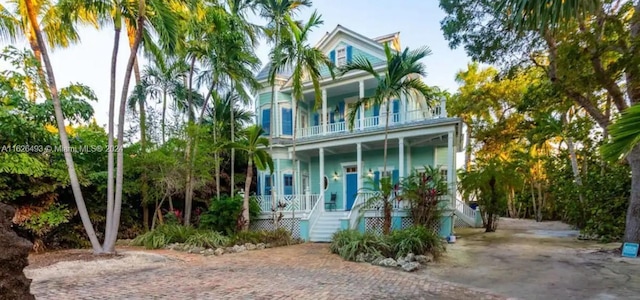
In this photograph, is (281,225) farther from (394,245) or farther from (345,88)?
(345,88)

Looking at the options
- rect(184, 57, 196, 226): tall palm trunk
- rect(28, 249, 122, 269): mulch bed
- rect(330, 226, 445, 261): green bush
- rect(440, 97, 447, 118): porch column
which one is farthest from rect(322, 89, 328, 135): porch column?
rect(28, 249, 122, 269): mulch bed

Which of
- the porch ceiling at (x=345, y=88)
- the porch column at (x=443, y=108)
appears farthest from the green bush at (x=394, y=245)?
the porch ceiling at (x=345, y=88)

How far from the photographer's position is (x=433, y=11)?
9.92m

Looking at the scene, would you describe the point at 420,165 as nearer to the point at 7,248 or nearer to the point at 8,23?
the point at 7,248

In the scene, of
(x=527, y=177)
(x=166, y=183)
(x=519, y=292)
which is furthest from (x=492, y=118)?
(x=166, y=183)

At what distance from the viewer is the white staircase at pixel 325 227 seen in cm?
1145

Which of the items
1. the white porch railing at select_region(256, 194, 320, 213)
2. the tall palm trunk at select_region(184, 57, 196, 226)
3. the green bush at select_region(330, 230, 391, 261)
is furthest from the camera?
the white porch railing at select_region(256, 194, 320, 213)

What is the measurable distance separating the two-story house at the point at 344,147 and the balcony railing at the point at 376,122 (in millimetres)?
40

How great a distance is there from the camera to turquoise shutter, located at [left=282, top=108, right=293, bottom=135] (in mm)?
15951

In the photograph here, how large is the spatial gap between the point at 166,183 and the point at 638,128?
11.3 m

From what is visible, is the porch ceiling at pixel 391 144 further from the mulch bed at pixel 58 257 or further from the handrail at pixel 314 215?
the mulch bed at pixel 58 257

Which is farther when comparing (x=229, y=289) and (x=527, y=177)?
(x=527, y=177)

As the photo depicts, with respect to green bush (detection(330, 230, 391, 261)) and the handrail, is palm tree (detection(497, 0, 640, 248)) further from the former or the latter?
the handrail

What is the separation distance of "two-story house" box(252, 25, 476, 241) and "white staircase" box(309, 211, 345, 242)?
36 mm
